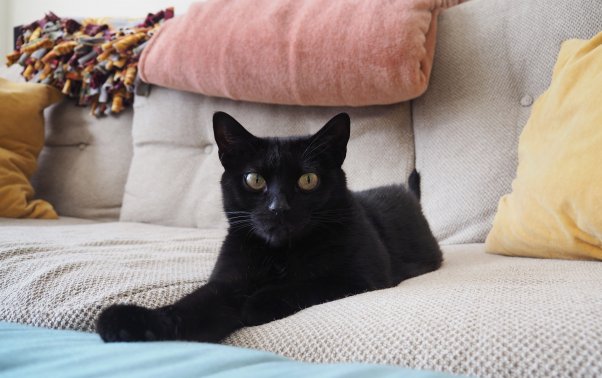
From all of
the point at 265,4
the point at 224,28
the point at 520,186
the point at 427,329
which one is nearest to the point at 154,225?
the point at 224,28

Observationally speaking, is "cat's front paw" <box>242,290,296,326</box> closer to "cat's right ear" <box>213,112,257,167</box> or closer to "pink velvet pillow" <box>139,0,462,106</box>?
"cat's right ear" <box>213,112,257,167</box>

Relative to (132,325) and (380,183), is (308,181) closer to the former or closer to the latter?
(132,325)

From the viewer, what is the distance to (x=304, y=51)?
1.44 m

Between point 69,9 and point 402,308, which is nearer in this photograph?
point 402,308

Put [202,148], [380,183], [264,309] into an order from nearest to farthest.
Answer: [264,309], [380,183], [202,148]

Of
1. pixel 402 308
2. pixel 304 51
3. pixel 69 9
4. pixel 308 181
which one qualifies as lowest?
pixel 402 308

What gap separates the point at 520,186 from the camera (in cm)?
104

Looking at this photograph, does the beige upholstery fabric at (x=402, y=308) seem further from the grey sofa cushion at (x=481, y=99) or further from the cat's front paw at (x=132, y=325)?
the grey sofa cushion at (x=481, y=99)

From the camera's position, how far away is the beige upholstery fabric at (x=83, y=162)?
6.33ft

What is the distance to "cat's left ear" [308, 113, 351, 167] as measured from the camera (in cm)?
97

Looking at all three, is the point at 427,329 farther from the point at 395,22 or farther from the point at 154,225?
the point at 154,225

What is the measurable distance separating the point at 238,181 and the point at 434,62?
2.77 feet

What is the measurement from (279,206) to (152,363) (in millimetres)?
429

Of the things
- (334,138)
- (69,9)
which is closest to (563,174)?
(334,138)
